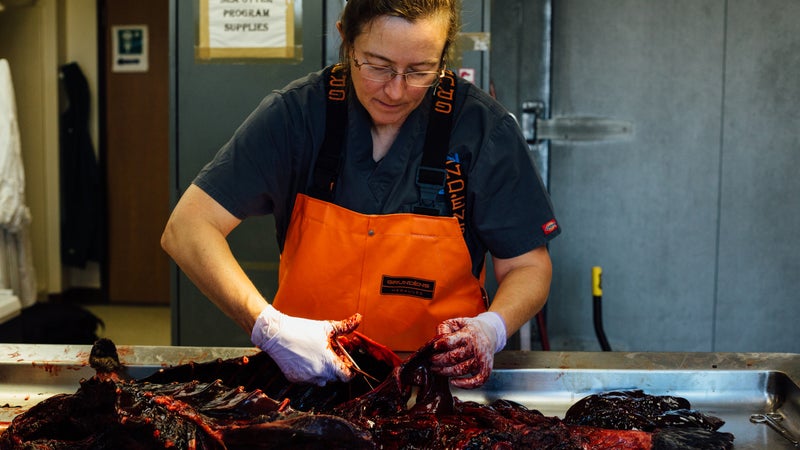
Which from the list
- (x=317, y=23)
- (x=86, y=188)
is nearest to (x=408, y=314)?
(x=317, y=23)

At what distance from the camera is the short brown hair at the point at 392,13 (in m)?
1.96

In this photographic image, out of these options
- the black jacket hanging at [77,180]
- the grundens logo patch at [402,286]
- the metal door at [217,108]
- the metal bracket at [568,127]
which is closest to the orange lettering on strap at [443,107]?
the grundens logo patch at [402,286]

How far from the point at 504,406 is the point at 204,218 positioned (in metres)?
→ 0.88

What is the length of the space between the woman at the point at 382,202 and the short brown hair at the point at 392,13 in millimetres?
18

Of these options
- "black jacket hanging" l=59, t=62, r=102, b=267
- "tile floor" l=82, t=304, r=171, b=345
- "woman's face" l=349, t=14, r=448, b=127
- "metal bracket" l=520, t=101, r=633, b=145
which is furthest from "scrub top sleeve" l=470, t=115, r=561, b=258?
"black jacket hanging" l=59, t=62, r=102, b=267

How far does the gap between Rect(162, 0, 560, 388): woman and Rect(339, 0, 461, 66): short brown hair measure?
0.7 inches

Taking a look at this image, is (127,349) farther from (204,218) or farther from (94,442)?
(94,442)

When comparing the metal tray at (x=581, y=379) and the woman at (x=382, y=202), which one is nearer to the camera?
the metal tray at (x=581, y=379)

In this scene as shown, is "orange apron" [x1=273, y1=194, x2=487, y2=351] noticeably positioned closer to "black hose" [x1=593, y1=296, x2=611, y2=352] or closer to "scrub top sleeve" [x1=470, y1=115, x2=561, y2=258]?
"scrub top sleeve" [x1=470, y1=115, x2=561, y2=258]

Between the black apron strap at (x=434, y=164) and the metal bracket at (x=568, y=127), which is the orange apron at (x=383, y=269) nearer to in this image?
the black apron strap at (x=434, y=164)

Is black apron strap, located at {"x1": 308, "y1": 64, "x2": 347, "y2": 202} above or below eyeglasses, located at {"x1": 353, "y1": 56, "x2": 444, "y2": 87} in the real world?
below

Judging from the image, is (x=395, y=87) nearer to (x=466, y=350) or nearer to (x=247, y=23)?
(x=466, y=350)

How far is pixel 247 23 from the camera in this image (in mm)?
3713

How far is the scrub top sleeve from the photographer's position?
88.9 inches
